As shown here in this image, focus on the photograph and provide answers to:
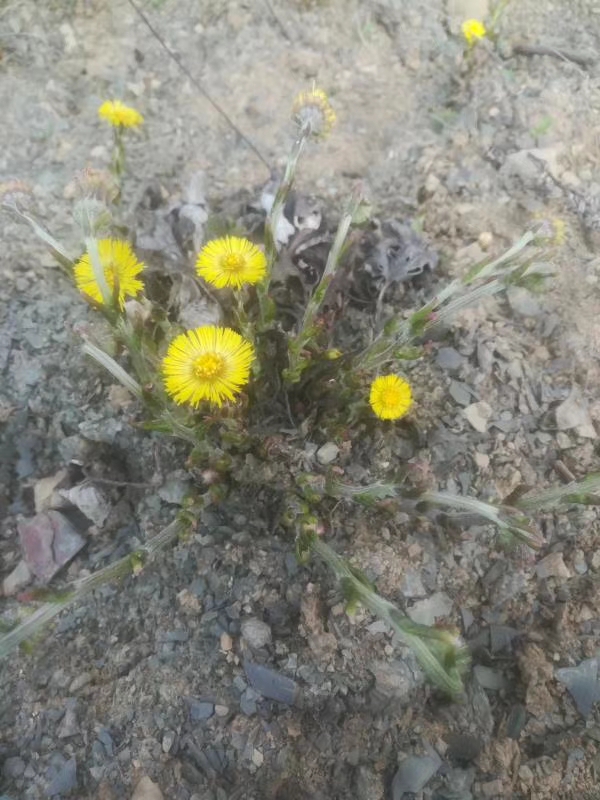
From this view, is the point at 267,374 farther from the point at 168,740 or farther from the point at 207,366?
the point at 168,740

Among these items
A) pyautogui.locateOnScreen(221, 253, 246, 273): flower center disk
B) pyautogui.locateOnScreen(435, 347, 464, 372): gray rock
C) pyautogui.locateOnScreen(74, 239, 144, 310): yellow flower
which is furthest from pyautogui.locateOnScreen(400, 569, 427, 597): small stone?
pyautogui.locateOnScreen(74, 239, 144, 310): yellow flower

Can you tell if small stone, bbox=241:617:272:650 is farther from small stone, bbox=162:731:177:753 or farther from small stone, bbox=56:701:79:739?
small stone, bbox=56:701:79:739

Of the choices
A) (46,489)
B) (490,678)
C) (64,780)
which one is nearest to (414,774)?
(490,678)

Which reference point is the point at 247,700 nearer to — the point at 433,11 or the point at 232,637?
the point at 232,637

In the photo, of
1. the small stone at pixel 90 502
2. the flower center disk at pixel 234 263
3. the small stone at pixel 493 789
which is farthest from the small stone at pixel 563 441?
the small stone at pixel 90 502

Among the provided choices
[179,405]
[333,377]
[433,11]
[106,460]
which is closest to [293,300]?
[333,377]
